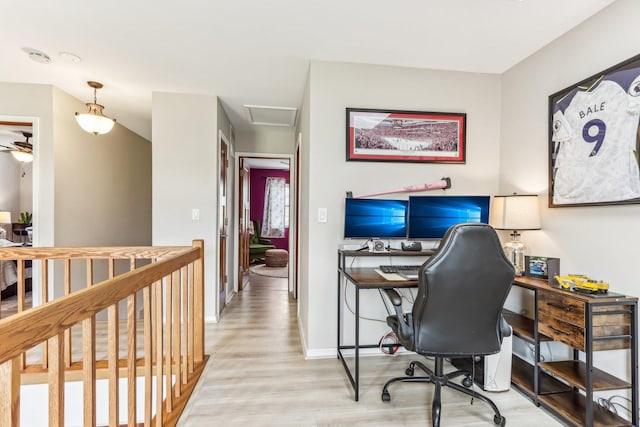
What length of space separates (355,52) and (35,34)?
236 cm

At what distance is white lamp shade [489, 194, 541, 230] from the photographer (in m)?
2.19

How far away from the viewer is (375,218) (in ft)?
8.05

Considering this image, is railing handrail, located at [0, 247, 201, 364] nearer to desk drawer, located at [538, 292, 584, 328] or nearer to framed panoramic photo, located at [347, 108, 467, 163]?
framed panoramic photo, located at [347, 108, 467, 163]

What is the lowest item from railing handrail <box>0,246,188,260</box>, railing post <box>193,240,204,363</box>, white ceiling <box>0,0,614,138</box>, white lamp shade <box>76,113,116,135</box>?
railing post <box>193,240,204,363</box>

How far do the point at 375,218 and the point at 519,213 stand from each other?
104cm

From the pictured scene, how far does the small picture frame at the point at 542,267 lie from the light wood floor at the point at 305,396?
2.69ft

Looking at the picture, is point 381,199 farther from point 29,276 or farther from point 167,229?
point 29,276

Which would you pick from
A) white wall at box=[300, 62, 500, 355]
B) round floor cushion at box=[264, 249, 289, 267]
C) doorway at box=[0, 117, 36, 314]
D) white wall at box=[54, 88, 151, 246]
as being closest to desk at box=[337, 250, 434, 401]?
white wall at box=[300, 62, 500, 355]

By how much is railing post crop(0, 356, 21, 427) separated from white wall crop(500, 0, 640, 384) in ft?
8.96

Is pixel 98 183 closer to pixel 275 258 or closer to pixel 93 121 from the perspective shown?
pixel 93 121

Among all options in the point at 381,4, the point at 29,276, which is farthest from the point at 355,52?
the point at 29,276

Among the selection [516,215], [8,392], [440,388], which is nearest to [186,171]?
[8,392]

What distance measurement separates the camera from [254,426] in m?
1.71

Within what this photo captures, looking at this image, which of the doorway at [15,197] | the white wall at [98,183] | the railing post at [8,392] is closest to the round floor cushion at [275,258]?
the white wall at [98,183]
